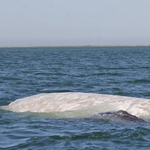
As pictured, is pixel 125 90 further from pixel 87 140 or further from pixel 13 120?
pixel 87 140

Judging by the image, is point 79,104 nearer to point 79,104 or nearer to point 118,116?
point 79,104

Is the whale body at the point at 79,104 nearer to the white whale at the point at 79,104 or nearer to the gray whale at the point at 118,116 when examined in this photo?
the white whale at the point at 79,104

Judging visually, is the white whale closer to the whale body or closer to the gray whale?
the whale body

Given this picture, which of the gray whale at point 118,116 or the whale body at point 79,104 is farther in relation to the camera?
the whale body at point 79,104

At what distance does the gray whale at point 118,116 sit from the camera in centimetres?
1338

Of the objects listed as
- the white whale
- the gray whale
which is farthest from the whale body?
the gray whale

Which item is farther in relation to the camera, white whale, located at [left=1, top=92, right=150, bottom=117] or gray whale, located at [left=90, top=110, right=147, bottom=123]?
white whale, located at [left=1, top=92, right=150, bottom=117]

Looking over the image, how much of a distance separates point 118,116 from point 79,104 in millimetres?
2053

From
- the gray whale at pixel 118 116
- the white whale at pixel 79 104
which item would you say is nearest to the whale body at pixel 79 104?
the white whale at pixel 79 104

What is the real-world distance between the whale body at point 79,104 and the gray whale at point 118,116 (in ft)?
1.91

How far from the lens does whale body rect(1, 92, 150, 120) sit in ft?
47.9

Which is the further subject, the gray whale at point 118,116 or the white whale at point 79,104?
the white whale at point 79,104

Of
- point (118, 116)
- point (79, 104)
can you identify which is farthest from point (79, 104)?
point (118, 116)

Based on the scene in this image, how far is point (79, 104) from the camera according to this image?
15.3 meters
